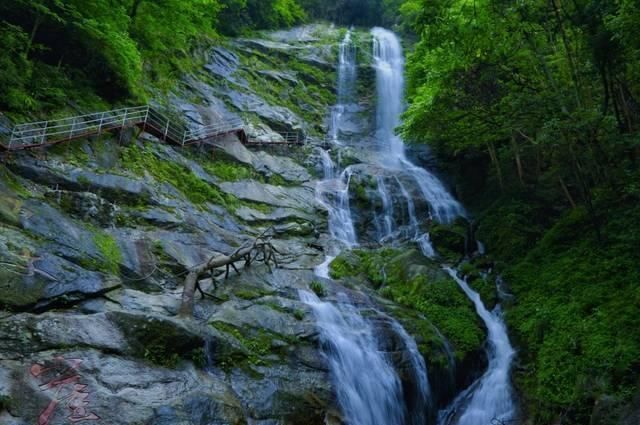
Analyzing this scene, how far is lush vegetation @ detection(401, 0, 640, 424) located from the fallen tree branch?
580cm

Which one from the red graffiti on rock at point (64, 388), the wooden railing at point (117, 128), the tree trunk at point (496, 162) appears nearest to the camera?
the red graffiti on rock at point (64, 388)

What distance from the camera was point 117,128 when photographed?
12812mm

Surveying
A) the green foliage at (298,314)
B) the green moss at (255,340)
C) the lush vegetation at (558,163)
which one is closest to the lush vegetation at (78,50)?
the green moss at (255,340)

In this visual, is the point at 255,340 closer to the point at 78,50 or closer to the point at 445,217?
the point at 78,50

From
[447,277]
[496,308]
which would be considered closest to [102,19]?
[447,277]

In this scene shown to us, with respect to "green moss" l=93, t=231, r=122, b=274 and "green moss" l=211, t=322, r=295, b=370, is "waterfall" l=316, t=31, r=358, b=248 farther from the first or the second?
"green moss" l=93, t=231, r=122, b=274

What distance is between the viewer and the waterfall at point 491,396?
8.54 meters

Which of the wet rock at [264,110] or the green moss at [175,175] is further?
the wet rock at [264,110]

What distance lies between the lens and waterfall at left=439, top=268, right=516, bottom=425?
28.0ft

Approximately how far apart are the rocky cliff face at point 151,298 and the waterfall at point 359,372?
0.29 meters

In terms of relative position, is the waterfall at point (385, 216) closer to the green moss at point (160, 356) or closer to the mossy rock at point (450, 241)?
the mossy rock at point (450, 241)

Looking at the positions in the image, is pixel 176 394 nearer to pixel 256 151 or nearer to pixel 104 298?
pixel 104 298

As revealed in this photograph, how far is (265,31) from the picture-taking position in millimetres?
32125

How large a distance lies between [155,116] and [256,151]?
511cm
